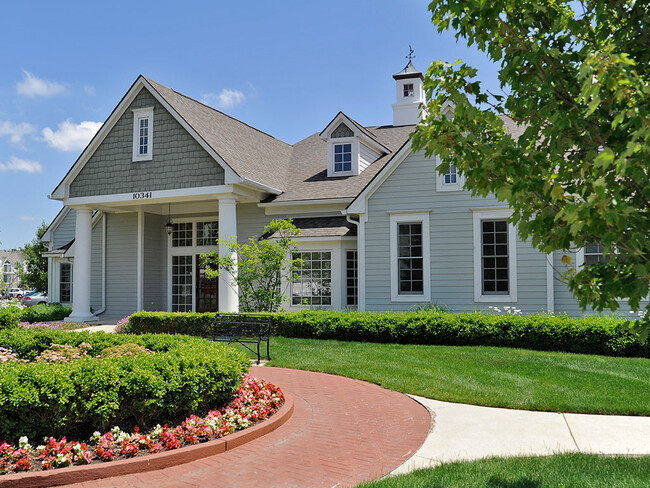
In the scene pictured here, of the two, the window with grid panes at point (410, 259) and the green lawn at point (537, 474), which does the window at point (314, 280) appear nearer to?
the window with grid panes at point (410, 259)

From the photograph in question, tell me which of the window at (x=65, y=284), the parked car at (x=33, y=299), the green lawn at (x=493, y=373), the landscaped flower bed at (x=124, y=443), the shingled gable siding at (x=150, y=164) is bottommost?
the parked car at (x=33, y=299)

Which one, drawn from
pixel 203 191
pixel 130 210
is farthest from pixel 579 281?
pixel 130 210

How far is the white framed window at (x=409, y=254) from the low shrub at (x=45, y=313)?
1293 centimetres

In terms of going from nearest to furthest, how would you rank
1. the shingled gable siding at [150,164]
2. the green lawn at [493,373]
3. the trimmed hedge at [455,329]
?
the green lawn at [493,373], the trimmed hedge at [455,329], the shingled gable siding at [150,164]

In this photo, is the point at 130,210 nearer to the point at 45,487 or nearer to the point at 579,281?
the point at 45,487

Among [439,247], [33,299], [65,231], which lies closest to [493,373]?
[439,247]

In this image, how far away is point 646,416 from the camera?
7133mm

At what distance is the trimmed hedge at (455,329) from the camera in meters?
11.8

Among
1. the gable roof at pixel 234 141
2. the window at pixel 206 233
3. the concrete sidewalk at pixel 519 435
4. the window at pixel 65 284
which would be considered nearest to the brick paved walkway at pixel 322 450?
the concrete sidewalk at pixel 519 435

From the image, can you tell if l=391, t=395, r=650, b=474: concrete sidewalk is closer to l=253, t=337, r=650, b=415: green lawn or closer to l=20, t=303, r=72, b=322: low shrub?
l=253, t=337, r=650, b=415: green lawn

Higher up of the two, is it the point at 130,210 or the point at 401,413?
the point at 130,210

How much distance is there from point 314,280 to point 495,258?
19.1 feet

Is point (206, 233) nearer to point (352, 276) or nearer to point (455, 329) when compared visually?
point (352, 276)

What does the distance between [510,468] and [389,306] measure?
11297mm
